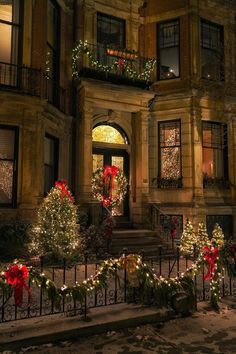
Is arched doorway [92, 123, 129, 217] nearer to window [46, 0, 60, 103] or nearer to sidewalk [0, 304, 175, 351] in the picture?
window [46, 0, 60, 103]

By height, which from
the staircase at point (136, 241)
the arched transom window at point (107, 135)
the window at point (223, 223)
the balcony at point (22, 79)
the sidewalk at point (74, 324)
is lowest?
the sidewalk at point (74, 324)

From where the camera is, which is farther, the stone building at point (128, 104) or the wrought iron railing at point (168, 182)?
the wrought iron railing at point (168, 182)

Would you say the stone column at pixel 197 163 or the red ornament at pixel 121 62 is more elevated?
the red ornament at pixel 121 62

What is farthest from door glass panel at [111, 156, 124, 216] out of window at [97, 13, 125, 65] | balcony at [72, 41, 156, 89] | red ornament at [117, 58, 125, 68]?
window at [97, 13, 125, 65]

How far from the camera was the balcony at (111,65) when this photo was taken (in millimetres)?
13328

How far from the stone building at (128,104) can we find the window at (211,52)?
0.16ft

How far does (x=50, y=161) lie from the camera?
1303 centimetres

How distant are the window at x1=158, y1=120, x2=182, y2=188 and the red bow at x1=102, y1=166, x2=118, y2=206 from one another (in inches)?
89.2

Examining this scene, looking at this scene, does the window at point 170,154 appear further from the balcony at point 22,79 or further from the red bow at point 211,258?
the red bow at point 211,258

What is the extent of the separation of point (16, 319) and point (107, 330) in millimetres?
1456

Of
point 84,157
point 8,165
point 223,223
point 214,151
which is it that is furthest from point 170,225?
point 8,165

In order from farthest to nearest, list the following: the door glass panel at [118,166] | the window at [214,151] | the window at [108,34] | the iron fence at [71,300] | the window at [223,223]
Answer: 1. the window at [214,151]
2. the window at [223,223]
3. the window at [108,34]
4. the door glass panel at [118,166]
5. the iron fence at [71,300]

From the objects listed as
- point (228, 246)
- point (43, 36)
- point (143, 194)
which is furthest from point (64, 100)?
point (228, 246)

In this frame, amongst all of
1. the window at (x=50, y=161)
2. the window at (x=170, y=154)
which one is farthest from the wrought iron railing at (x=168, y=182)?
the window at (x=50, y=161)
